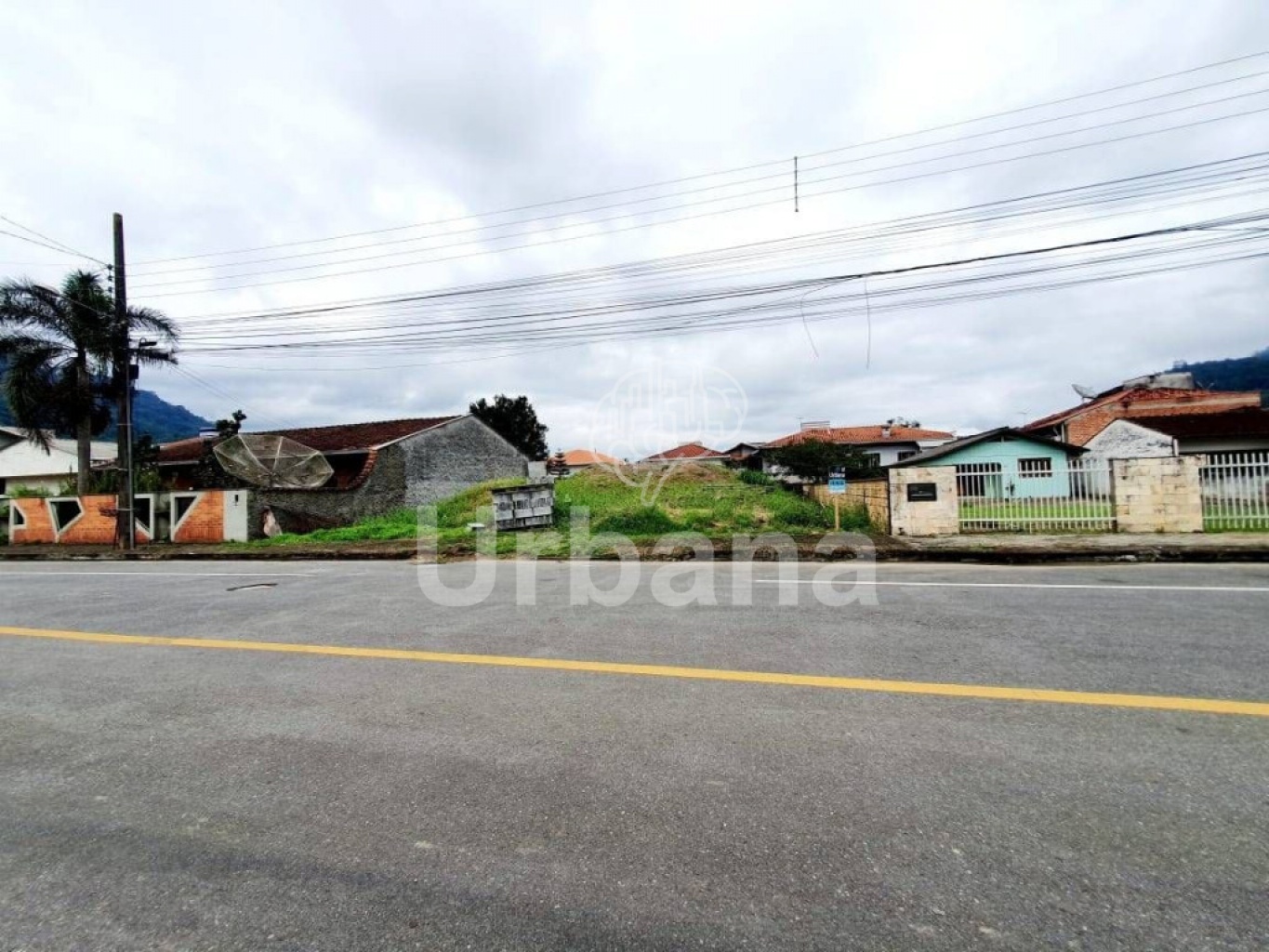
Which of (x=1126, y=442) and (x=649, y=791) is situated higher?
(x=1126, y=442)

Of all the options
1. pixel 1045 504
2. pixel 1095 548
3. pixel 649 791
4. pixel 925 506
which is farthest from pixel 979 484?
pixel 649 791

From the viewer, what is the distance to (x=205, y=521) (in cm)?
1770

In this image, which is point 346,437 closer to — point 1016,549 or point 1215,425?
point 1016,549

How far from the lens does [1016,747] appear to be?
9.72 feet

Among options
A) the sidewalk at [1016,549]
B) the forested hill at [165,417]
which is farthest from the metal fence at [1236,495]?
the forested hill at [165,417]

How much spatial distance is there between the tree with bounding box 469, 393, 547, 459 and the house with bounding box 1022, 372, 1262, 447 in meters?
36.7

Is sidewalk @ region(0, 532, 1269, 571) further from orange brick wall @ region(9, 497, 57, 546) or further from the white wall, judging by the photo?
the white wall

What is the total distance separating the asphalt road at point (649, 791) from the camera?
191cm

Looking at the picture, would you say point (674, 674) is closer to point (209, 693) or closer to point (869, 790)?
point (869, 790)

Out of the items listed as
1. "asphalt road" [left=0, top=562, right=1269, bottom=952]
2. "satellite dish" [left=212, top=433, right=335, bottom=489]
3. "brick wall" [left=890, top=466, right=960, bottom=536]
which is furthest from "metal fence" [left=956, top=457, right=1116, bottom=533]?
"satellite dish" [left=212, top=433, right=335, bottom=489]

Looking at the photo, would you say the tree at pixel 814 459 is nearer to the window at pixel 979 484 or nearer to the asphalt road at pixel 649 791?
the window at pixel 979 484

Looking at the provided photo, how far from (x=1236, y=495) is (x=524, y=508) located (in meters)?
16.1

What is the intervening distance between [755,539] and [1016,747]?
9.91m

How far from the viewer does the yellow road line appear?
3451 millimetres
